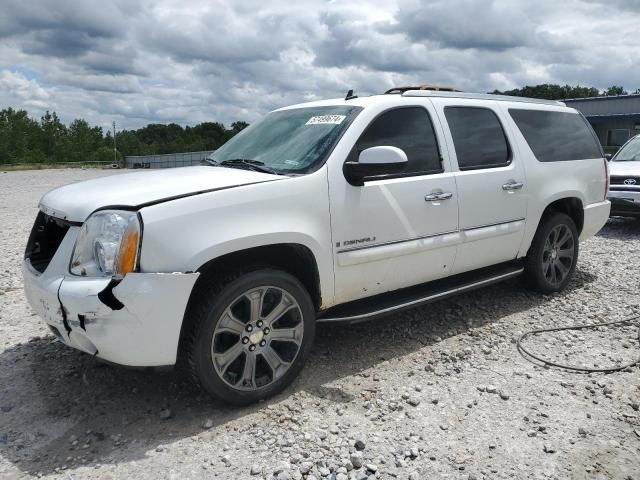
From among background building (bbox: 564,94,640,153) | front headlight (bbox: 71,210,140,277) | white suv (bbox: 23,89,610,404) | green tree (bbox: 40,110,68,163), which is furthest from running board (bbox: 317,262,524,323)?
green tree (bbox: 40,110,68,163)

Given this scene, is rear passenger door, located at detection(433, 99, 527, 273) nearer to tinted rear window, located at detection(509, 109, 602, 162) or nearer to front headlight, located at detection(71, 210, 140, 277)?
tinted rear window, located at detection(509, 109, 602, 162)

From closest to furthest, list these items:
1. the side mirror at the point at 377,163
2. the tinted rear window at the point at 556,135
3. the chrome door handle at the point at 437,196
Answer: the side mirror at the point at 377,163
the chrome door handle at the point at 437,196
the tinted rear window at the point at 556,135

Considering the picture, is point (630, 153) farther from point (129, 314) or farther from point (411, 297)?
point (129, 314)

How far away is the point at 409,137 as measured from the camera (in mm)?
4246

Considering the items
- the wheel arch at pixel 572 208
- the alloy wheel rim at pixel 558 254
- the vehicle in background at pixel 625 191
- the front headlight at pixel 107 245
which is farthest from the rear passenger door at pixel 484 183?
the vehicle in background at pixel 625 191

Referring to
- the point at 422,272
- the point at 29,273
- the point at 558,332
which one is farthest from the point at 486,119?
the point at 29,273

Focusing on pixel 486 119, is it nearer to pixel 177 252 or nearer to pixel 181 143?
pixel 177 252

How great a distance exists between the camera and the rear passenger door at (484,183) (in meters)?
4.50

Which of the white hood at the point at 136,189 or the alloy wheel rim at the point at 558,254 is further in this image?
the alloy wheel rim at the point at 558,254

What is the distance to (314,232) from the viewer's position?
3570 millimetres

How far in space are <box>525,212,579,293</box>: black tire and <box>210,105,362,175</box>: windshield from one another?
2.44 m

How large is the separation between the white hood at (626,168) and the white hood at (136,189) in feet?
26.6

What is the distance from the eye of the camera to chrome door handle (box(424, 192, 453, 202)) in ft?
13.7

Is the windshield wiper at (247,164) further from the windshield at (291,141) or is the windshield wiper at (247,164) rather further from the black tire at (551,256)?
the black tire at (551,256)
